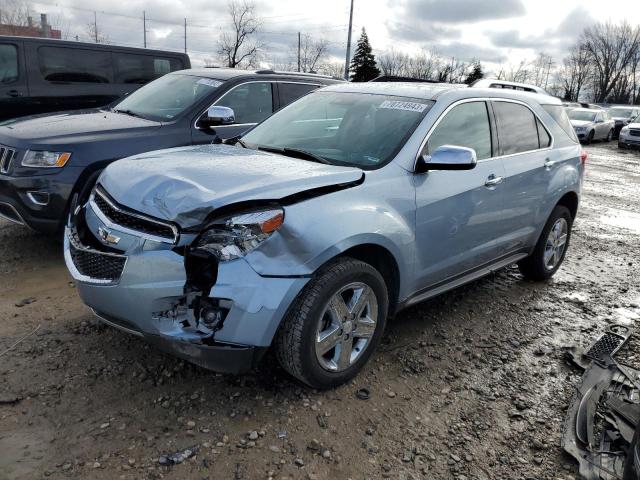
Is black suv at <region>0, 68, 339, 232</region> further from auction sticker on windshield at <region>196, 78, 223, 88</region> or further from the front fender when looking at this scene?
the front fender

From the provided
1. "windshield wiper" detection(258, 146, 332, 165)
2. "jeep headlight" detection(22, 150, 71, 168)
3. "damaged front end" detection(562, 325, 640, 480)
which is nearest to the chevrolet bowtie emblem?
"windshield wiper" detection(258, 146, 332, 165)

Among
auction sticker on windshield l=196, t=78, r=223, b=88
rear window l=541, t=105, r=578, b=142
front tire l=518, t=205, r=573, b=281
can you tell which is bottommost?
front tire l=518, t=205, r=573, b=281

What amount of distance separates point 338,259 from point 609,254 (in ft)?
15.4

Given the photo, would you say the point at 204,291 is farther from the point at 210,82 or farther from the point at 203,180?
the point at 210,82

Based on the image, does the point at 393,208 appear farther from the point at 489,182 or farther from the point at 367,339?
the point at 489,182

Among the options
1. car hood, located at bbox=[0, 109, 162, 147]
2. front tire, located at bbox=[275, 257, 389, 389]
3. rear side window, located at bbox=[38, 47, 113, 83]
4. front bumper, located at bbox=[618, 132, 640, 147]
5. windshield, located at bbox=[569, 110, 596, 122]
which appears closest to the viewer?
front tire, located at bbox=[275, 257, 389, 389]

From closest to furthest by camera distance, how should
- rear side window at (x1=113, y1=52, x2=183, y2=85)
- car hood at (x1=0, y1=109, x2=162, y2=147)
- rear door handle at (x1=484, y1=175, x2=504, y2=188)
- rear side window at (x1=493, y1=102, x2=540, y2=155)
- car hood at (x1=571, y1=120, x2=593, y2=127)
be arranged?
rear door handle at (x1=484, y1=175, x2=504, y2=188)
rear side window at (x1=493, y1=102, x2=540, y2=155)
car hood at (x1=0, y1=109, x2=162, y2=147)
rear side window at (x1=113, y1=52, x2=183, y2=85)
car hood at (x1=571, y1=120, x2=593, y2=127)

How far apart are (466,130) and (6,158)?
3777 millimetres

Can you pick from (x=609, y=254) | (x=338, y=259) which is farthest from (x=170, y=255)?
(x=609, y=254)

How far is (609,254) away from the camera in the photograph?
6254 millimetres

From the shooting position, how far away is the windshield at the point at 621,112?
27875mm

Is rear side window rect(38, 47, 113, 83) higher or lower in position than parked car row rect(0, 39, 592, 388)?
higher

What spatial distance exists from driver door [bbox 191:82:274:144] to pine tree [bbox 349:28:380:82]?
44252 millimetres

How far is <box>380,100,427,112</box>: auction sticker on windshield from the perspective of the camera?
3592 millimetres
